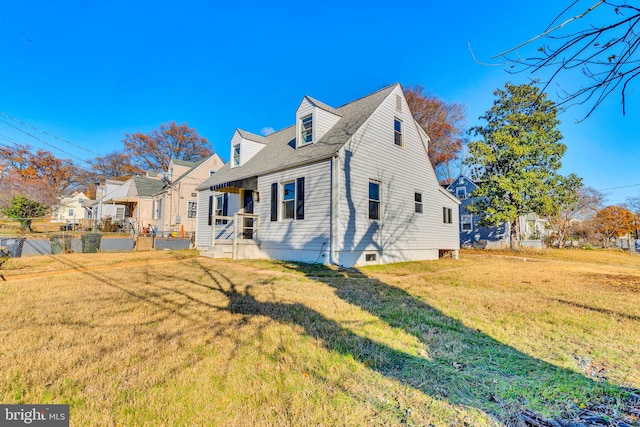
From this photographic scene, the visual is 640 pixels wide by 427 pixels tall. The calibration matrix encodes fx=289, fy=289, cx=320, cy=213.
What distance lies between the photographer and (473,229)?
24453 millimetres

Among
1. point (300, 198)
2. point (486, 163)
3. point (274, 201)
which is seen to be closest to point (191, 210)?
point (274, 201)

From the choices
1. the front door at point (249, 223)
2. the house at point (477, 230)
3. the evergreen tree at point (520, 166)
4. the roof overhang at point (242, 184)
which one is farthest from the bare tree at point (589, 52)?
the house at point (477, 230)

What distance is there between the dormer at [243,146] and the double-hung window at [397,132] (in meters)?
7.06

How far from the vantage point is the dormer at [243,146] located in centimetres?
1515

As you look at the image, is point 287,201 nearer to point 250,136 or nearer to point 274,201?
point 274,201

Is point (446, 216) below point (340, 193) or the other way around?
below

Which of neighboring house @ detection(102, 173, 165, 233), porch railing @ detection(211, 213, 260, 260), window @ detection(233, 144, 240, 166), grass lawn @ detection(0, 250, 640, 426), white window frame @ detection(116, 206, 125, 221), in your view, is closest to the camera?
grass lawn @ detection(0, 250, 640, 426)

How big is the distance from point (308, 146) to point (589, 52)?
32.5ft

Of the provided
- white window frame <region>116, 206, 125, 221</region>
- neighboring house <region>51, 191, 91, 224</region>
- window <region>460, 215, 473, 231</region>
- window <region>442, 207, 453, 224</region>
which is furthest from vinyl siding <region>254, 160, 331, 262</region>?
neighboring house <region>51, 191, 91, 224</region>

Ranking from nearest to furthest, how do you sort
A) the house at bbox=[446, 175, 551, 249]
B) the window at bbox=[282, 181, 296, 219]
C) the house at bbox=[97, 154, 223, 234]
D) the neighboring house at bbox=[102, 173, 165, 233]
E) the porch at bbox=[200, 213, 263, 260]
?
the window at bbox=[282, 181, 296, 219] → the porch at bbox=[200, 213, 263, 260] → the house at bbox=[446, 175, 551, 249] → the house at bbox=[97, 154, 223, 234] → the neighboring house at bbox=[102, 173, 165, 233]

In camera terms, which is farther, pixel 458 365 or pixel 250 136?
pixel 250 136

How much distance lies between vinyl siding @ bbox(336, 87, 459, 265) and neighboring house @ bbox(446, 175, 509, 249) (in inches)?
418

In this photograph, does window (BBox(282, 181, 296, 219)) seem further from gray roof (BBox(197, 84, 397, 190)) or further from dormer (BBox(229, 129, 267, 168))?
dormer (BBox(229, 129, 267, 168))

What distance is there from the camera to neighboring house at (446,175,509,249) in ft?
76.7
